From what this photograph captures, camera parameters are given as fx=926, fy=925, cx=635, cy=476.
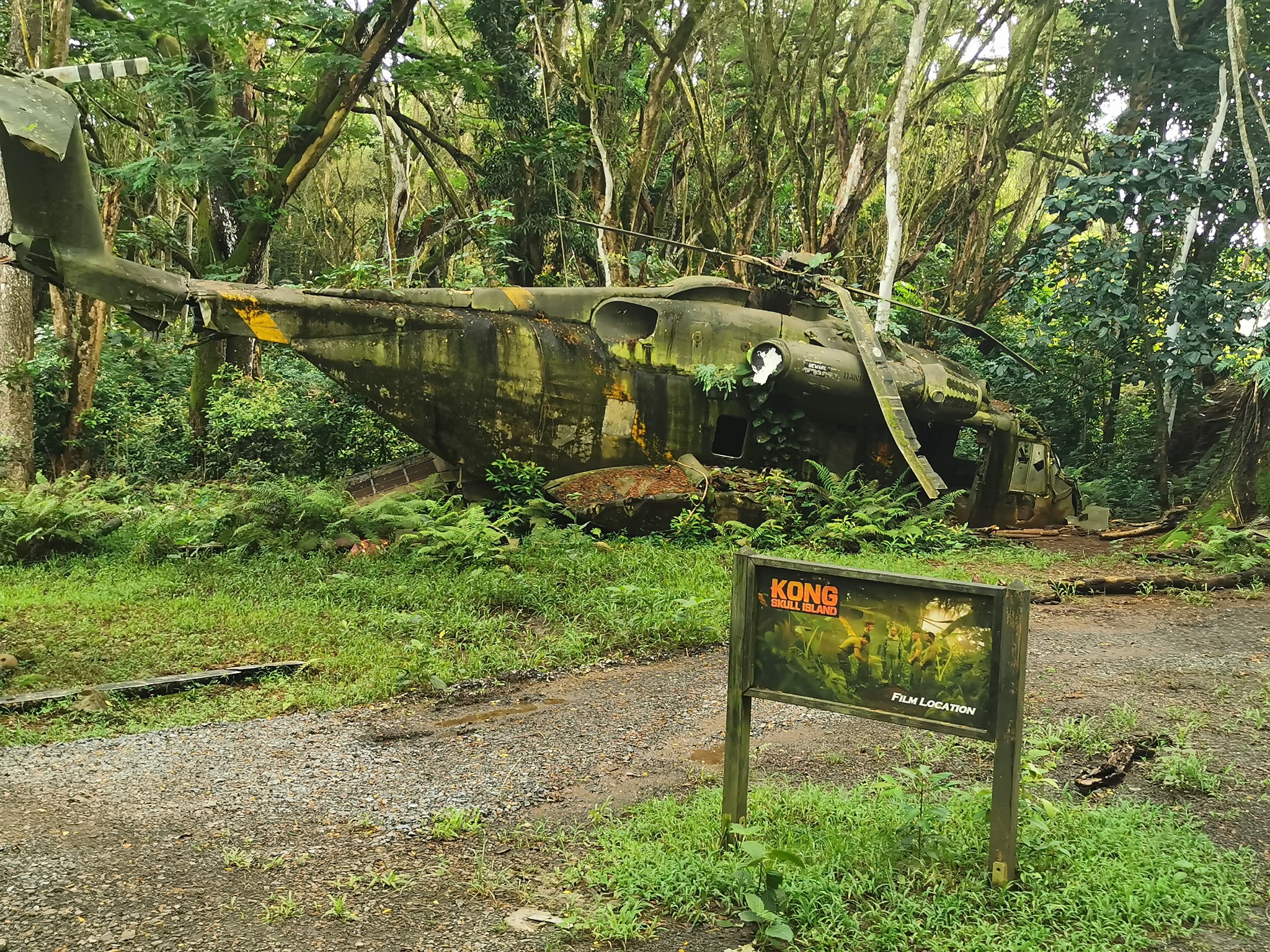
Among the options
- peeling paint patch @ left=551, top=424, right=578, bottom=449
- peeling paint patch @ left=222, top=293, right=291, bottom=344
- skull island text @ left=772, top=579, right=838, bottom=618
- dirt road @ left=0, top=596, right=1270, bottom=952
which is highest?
peeling paint patch @ left=222, top=293, right=291, bottom=344

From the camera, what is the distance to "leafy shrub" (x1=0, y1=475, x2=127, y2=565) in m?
9.65

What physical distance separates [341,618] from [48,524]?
429 centimetres

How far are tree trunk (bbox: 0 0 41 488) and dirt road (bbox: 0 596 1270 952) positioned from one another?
9167 mm

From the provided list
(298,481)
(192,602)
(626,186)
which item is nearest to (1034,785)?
(192,602)

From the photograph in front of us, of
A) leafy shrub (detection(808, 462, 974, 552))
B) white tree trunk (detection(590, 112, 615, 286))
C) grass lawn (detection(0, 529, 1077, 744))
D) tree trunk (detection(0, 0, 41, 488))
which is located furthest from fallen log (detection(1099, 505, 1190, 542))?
tree trunk (detection(0, 0, 41, 488))

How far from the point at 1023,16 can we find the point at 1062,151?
123 inches

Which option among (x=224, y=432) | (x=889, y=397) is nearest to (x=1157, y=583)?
(x=889, y=397)

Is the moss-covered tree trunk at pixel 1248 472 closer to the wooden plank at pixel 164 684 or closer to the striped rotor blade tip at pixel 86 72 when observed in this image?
the wooden plank at pixel 164 684

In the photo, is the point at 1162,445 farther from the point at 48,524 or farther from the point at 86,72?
the point at 48,524

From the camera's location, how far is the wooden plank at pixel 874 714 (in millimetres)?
3502

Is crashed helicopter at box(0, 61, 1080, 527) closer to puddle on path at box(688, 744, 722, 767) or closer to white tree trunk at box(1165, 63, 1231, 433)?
white tree trunk at box(1165, 63, 1231, 433)

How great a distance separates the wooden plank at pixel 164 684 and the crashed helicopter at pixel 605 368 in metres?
4.82

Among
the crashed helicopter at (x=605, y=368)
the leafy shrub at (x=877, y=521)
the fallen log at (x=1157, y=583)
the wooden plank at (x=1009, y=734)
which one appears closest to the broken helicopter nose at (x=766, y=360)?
the crashed helicopter at (x=605, y=368)

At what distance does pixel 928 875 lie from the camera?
3.67 meters
